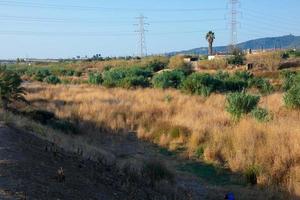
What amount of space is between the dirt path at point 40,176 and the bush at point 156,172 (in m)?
1.96

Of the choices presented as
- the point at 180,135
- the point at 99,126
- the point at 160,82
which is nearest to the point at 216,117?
the point at 180,135

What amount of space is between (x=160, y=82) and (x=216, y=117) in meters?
Answer: 24.0

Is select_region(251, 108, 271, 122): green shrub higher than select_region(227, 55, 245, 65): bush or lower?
higher

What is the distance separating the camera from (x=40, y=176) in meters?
8.94

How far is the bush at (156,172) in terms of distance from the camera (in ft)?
42.3

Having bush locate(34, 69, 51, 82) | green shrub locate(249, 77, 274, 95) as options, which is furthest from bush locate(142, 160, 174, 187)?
bush locate(34, 69, 51, 82)

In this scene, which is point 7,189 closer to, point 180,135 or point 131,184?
point 131,184

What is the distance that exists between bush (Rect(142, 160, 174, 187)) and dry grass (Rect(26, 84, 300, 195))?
7.81 feet

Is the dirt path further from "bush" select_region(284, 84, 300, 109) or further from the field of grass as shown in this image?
"bush" select_region(284, 84, 300, 109)

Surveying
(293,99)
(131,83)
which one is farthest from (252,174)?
(131,83)

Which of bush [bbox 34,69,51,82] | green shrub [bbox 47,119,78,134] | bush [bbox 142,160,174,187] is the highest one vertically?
bush [bbox 142,160,174,187]

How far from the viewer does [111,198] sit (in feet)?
29.7

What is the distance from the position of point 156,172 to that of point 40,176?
190 inches

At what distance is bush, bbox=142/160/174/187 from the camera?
508 inches
